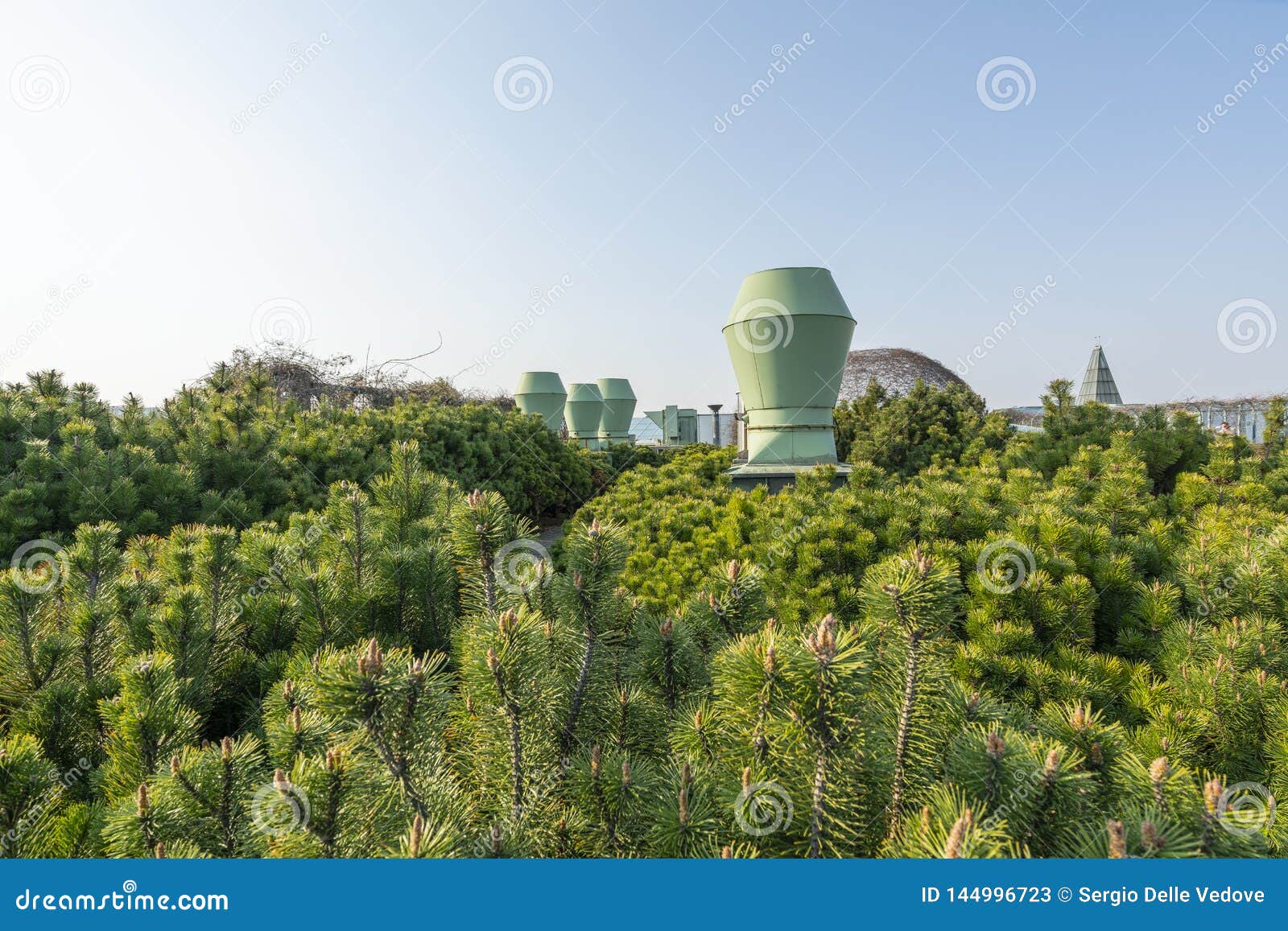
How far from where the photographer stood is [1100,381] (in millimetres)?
27656

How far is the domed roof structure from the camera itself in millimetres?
29609

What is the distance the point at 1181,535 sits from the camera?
148 inches

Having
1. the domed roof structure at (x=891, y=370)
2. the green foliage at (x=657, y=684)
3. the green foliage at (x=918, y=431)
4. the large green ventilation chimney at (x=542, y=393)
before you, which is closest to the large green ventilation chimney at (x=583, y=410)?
the large green ventilation chimney at (x=542, y=393)

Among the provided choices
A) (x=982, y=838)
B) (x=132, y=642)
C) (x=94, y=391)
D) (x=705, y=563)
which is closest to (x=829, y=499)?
(x=705, y=563)

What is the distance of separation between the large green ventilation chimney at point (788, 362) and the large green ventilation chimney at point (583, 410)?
1657 centimetres

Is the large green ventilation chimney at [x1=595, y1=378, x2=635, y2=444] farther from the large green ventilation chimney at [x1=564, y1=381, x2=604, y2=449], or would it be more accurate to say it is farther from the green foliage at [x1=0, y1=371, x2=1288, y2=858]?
the green foliage at [x1=0, y1=371, x2=1288, y2=858]

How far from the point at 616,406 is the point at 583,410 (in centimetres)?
294

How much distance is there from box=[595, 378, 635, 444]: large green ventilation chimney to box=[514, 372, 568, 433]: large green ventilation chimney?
424cm

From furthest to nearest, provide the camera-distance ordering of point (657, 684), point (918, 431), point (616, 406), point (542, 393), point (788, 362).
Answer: point (616, 406) → point (542, 393) → point (918, 431) → point (788, 362) → point (657, 684)

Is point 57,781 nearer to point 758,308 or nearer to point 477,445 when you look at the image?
point 758,308

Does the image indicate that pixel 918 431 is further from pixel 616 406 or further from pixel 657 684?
pixel 616 406

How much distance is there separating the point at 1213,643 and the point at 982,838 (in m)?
2.15

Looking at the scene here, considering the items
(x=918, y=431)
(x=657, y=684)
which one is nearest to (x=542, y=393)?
(x=918, y=431)

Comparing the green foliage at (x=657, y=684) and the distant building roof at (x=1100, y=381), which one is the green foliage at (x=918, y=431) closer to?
the green foliage at (x=657, y=684)
